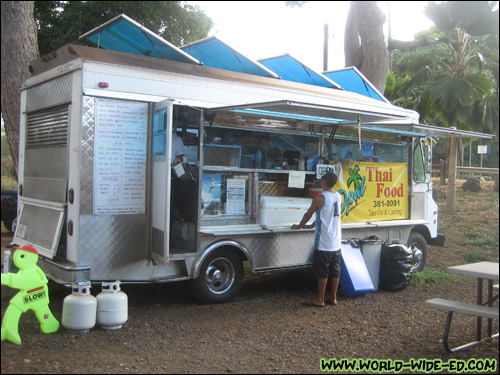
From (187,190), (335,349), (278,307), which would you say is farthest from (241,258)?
(335,349)

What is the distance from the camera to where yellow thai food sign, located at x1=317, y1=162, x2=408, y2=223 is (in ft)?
26.8

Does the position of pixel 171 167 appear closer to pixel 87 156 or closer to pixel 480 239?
pixel 87 156

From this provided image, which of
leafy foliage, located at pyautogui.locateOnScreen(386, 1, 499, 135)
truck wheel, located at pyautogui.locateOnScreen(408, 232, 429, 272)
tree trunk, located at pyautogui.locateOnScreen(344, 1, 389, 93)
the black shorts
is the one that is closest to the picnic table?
the black shorts

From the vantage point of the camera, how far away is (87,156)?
5680 mm

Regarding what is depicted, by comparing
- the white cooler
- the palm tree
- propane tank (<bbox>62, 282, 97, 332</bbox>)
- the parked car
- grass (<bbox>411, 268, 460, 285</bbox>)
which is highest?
the palm tree

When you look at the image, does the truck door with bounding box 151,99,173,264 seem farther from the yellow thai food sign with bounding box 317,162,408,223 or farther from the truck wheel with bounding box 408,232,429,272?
the truck wheel with bounding box 408,232,429,272

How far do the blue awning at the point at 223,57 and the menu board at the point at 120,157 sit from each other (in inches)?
72.6

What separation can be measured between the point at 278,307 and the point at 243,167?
1.97 metres

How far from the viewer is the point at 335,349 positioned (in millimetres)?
5102

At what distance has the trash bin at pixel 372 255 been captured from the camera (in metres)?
7.67

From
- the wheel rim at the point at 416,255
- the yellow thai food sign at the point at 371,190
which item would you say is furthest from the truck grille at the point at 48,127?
the wheel rim at the point at 416,255

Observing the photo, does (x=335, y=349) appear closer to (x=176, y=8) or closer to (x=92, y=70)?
(x=92, y=70)

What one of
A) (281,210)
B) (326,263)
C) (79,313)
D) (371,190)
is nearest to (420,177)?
(371,190)

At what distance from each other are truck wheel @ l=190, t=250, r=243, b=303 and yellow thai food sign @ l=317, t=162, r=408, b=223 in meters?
2.07
